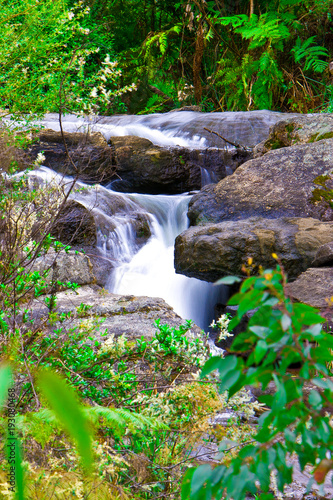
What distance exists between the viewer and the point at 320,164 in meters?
6.65

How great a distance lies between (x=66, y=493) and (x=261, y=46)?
13.2 m

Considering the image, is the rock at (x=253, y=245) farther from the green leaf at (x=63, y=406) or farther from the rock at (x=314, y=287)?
the green leaf at (x=63, y=406)

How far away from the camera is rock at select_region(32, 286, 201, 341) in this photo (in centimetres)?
351

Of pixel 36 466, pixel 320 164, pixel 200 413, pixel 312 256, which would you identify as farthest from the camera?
pixel 320 164

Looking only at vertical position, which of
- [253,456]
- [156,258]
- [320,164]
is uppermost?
[253,456]

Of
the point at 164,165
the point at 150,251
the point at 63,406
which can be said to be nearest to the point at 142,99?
the point at 164,165

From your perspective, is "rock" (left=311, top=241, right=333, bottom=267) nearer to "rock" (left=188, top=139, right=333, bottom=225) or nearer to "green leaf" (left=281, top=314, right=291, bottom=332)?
"rock" (left=188, top=139, right=333, bottom=225)

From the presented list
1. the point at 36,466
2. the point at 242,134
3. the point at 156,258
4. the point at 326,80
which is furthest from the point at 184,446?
the point at 326,80

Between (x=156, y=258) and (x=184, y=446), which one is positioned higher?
(x=184, y=446)

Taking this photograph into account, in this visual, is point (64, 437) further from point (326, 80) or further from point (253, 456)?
point (326, 80)

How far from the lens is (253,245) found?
5.36m

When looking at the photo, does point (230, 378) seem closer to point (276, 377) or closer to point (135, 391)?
point (276, 377)

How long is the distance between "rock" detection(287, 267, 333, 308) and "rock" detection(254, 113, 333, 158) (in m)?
3.52

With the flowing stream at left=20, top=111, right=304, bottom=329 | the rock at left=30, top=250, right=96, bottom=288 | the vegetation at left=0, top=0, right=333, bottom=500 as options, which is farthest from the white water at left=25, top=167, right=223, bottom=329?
the vegetation at left=0, top=0, right=333, bottom=500
